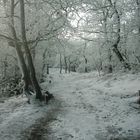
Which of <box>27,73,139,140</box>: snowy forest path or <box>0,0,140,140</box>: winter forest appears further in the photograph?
<box>0,0,140,140</box>: winter forest

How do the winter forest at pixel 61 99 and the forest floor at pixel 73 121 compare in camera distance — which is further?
the winter forest at pixel 61 99

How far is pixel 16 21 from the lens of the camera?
1894cm

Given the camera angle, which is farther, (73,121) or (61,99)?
(61,99)

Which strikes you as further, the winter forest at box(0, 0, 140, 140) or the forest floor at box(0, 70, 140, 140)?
the winter forest at box(0, 0, 140, 140)

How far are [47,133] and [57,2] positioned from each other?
860 centimetres

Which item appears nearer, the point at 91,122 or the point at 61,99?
the point at 91,122

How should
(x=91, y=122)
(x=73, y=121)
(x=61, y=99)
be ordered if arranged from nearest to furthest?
(x=91, y=122)
(x=73, y=121)
(x=61, y=99)

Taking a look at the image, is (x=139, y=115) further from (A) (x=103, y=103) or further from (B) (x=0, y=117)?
(B) (x=0, y=117)

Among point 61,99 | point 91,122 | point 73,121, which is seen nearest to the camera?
point 91,122

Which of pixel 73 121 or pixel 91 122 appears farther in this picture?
pixel 73 121

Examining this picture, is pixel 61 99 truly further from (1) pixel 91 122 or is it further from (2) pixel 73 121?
(1) pixel 91 122

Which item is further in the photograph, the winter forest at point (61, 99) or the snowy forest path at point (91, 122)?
the winter forest at point (61, 99)

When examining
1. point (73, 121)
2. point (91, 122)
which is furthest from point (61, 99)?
point (91, 122)

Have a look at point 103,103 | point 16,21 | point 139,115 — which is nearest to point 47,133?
point 139,115
